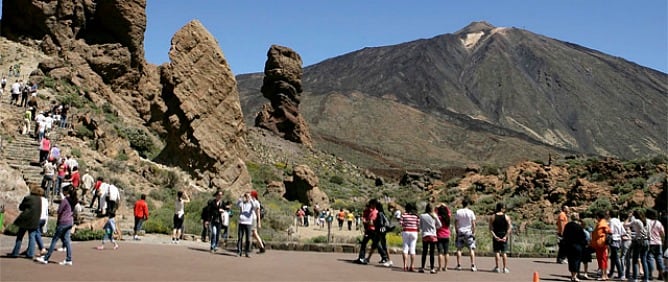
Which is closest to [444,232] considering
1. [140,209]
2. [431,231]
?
[431,231]

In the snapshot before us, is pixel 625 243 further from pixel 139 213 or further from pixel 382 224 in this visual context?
pixel 139 213

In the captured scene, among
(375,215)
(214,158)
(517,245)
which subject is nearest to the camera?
(375,215)

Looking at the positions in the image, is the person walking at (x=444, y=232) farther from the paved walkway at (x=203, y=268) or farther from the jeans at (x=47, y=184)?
the jeans at (x=47, y=184)

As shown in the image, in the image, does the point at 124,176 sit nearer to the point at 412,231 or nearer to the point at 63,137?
the point at 63,137

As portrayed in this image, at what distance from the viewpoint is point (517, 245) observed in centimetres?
1875

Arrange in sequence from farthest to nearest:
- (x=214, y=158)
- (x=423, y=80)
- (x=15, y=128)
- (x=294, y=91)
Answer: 1. (x=423, y=80)
2. (x=294, y=91)
3. (x=214, y=158)
4. (x=15, y=128)

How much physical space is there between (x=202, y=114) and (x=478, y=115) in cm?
A: 13696

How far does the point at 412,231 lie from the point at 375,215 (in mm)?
1116

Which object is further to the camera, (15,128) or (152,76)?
(152,76)

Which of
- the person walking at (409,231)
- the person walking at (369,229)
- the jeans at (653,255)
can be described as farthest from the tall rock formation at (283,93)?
the jeans at (653,255)

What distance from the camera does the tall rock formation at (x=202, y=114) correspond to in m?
26.1

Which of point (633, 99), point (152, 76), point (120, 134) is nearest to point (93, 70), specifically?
point (152, 76)

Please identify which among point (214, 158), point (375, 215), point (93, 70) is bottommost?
point (375, 215)

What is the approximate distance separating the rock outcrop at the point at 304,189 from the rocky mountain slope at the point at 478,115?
54.9 meters
